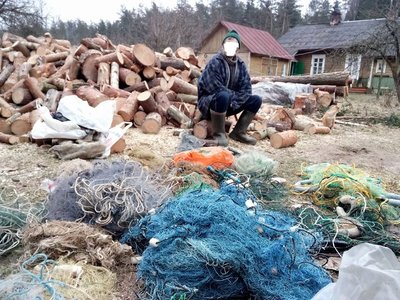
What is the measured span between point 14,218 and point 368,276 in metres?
2.15

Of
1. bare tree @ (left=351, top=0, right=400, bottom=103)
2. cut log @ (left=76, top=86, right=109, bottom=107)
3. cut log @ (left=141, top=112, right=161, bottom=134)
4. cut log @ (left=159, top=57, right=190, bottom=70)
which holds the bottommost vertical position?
cut log @ (left=141, top=112, right=161, bottom=134)

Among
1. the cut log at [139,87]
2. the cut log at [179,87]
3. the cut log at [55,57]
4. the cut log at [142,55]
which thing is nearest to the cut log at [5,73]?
the cut log at [55,57]

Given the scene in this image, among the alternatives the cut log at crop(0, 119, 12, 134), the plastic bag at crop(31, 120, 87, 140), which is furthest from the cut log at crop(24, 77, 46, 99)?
the plastic bag at crop(31, 120, 87, 140)

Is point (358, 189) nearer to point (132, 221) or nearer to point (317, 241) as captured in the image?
point (317, 241)

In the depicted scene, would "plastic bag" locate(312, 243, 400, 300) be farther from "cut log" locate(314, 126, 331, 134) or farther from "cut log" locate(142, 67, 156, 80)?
"cut log" locate(142, 67, 156, 80)

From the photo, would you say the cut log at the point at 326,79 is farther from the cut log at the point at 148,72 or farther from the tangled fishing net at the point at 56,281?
the tangled fishing net at the point at 56,281

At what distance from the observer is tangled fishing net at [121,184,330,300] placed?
68.9 inches

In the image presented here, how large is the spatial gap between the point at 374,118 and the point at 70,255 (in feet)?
26.7

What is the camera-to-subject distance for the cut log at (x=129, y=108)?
5.45 m

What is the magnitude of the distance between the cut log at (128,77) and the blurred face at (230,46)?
2619 mm

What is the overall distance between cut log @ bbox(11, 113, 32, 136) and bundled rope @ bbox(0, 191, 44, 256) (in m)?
2.29

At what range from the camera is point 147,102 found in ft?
18.6

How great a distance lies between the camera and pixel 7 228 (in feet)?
7.56

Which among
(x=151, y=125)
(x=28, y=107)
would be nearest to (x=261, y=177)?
(x=151, y=125)
